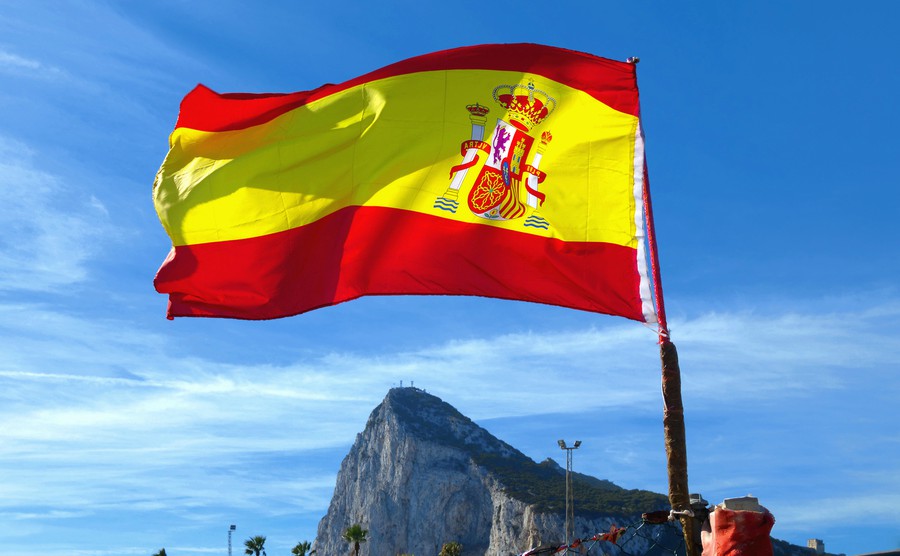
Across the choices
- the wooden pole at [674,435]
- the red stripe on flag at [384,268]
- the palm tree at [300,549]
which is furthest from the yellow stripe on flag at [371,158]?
the palm tree at [300,549]

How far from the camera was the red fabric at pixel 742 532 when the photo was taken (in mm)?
7590

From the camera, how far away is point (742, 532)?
25.0 feet

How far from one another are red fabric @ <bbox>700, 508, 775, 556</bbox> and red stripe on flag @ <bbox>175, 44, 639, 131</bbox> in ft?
15.0

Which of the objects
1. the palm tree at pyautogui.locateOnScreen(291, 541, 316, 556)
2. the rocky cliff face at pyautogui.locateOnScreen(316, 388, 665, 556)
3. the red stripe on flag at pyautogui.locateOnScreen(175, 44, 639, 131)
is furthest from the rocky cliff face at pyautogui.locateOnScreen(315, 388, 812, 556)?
the red stripe on flag at pyautogui.locateOnScreen(175, 44, 639, 131)

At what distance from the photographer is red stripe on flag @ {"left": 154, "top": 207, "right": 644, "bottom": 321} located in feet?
34.4

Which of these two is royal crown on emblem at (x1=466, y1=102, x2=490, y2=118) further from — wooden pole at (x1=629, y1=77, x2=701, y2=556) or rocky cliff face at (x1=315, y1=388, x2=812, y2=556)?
rocky cliff face at (x1=315, y1=388, x2=812, y2=556)

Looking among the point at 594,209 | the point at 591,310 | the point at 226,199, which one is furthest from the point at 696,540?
the point at 226,199

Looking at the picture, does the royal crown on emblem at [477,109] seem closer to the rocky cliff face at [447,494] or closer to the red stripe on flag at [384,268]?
the red stripe on flag at [384,268]

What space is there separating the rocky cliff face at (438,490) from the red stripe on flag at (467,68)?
12867cm

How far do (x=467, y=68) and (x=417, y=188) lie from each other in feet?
4.68

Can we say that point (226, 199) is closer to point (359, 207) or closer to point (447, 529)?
point (359, 207)

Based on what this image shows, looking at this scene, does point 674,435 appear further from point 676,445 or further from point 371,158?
point 371,158

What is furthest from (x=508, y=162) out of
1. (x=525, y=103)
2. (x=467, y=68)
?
(x=467, y=68)

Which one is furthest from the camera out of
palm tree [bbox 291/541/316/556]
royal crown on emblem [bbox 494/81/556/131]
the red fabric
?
palm tree [bbox 291/541/316/556]
